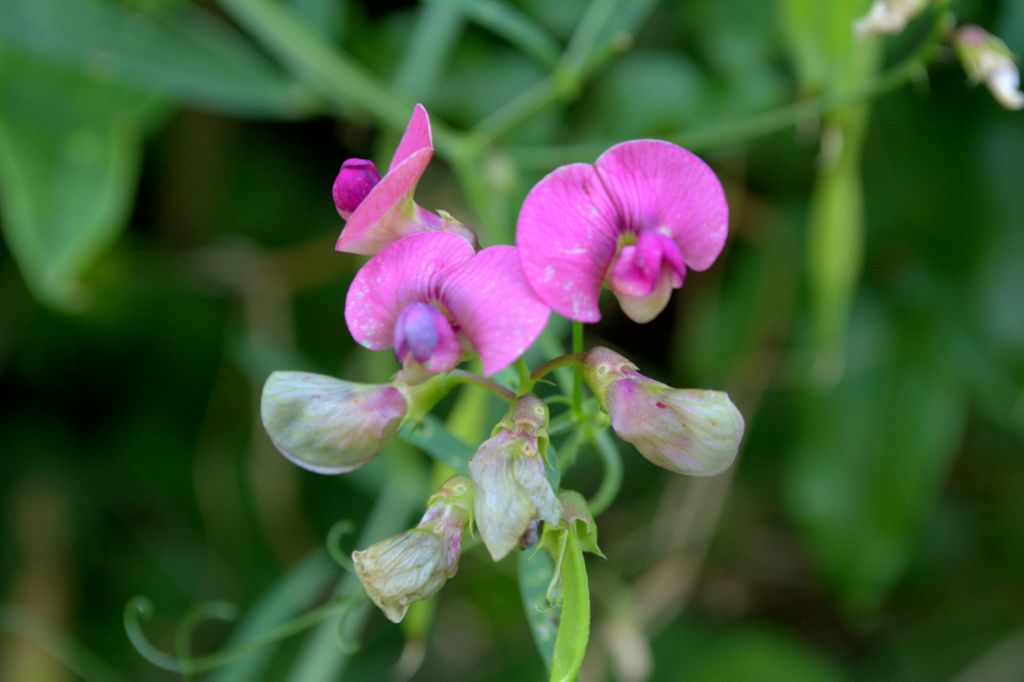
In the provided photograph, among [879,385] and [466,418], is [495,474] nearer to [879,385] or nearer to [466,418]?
[466,418]

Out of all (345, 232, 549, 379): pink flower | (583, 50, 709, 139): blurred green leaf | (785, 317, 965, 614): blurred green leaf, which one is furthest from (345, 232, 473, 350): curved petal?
(785, 317, 965, 614): blurred green leaf

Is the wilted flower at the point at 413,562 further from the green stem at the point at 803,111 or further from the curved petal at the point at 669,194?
the green stem at the point at 803,111

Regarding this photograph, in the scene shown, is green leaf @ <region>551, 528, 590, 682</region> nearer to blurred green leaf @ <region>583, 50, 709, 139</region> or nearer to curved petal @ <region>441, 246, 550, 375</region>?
curved petal @ <region>441, 246, 550, 375</region>

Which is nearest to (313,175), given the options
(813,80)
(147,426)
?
(147,426)

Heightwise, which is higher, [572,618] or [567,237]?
[567,237]

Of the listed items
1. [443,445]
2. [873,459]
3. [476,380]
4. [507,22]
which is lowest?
[873,459]

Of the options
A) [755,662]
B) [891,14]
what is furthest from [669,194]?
[755,662]

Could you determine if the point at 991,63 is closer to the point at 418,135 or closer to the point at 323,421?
the point at 418,135

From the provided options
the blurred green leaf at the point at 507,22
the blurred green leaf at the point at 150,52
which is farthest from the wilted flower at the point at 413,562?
the blurred green leaf at the point at 150,52
